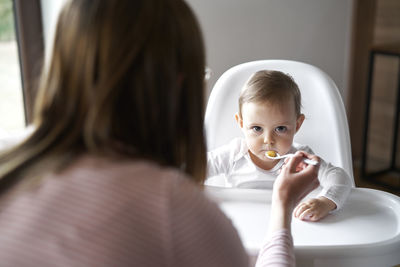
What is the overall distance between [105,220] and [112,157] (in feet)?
0.23

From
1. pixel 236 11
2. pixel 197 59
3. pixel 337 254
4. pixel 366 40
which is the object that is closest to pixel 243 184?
pixel 337 254

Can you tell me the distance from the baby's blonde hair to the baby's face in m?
0.01

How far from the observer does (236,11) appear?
1973mm

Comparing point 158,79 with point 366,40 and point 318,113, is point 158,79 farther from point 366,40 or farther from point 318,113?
point 366,40

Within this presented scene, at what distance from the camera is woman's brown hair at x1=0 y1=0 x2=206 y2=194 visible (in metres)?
0.51

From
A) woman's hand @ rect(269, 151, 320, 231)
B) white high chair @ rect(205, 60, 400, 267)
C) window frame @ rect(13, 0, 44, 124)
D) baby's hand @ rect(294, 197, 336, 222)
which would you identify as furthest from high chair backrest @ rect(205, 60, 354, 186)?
window frame @ rect(13, 0, 44, 124)

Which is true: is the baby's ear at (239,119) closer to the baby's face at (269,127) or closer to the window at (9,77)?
the baby's face at (269,127)

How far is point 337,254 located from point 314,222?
0.15 meters

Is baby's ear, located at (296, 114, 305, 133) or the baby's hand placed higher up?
baby's ear, located at (296, 114, 305, 133)

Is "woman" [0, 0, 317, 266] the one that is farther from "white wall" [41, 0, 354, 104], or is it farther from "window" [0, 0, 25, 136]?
"white wall" [41, 0, 354, 104]

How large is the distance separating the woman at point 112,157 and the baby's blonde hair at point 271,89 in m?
0.56

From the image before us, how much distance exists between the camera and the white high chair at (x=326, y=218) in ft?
2.68

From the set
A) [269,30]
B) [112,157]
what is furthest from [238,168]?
[269,30]

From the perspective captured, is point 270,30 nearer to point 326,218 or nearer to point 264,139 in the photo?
point 264,139
